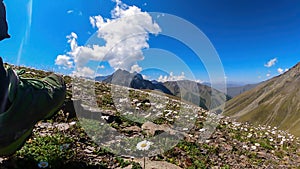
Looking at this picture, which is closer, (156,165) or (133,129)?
(156,165)

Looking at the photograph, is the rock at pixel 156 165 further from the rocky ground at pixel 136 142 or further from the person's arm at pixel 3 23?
the person's arm at pixel 3 23

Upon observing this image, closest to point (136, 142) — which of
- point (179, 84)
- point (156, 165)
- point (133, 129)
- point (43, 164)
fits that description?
point (133, 129)

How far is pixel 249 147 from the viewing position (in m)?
8.50

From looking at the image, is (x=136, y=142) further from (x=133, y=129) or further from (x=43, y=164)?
(x=43, y=164)

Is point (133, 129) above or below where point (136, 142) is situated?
above

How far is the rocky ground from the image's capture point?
501 centimetres

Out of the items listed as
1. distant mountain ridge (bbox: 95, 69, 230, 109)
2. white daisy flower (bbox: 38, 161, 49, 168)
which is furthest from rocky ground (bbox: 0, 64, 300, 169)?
distant mountain ridge (bbox: 95, 69, 230, 109)

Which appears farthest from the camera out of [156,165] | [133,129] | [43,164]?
[133,129]

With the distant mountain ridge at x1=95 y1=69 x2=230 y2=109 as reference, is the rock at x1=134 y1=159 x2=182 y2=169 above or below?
below

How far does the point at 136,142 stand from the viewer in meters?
6.48

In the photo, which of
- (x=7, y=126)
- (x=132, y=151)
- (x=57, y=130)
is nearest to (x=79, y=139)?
(x=57, y=130)

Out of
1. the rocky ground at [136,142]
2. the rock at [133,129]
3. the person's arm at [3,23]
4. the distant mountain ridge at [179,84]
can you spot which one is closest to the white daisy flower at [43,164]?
the rocky ground at [136,142]

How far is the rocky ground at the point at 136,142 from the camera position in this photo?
5012 millimetres

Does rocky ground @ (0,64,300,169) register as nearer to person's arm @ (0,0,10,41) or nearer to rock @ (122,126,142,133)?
rock @ (122,126,142,133)
